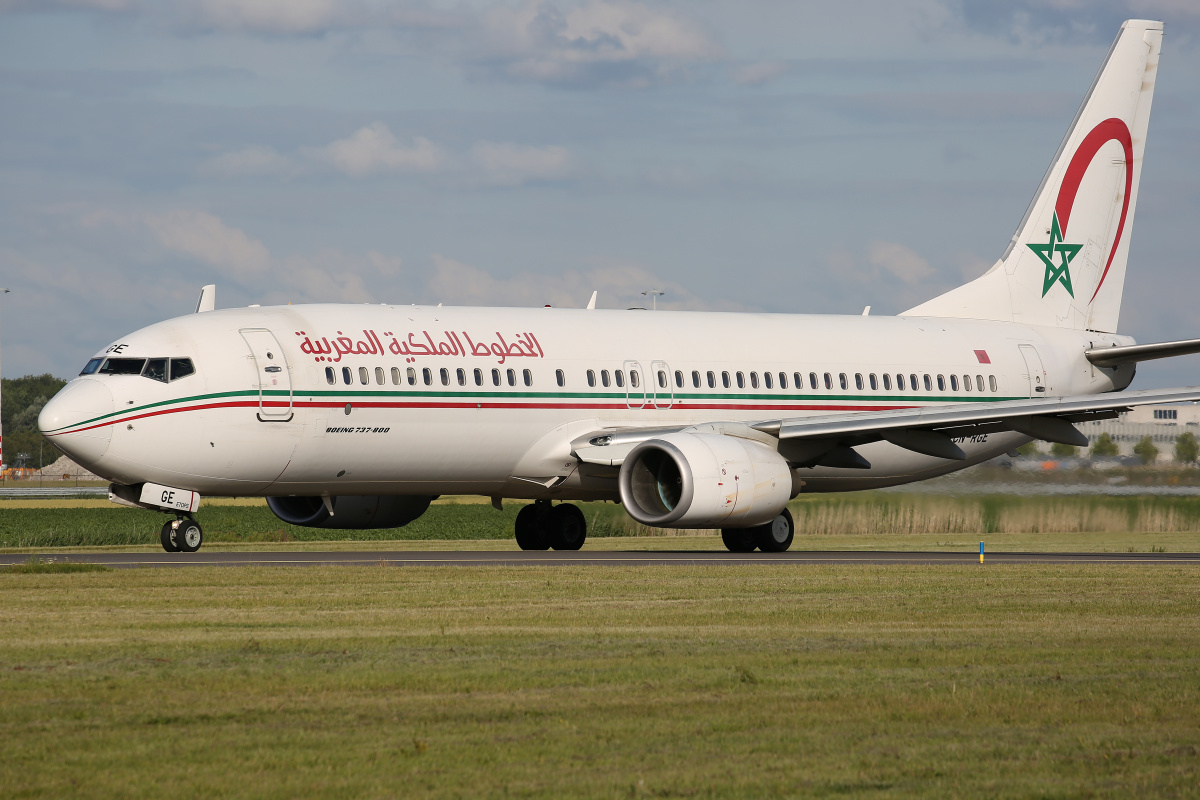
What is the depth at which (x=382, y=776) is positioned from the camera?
8.20 metres

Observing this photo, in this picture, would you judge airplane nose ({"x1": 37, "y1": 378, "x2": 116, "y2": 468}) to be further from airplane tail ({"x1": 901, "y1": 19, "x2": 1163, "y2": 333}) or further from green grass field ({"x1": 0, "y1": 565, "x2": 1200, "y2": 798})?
airplane tail ({"x1": 901, "y1": 19, "x2": 1163, "y2": 333})

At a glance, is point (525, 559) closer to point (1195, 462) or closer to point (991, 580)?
point (991, 580)

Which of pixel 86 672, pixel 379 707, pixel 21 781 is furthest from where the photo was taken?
pixel 86 672

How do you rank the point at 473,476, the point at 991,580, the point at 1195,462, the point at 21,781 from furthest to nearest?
the point at 1195,462 < the point at 473,476 < the point at 991,580 < the point at 21,781

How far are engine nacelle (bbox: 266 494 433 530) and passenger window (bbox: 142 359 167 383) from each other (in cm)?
455

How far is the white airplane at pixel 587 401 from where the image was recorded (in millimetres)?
25828

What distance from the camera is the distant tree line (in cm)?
14731

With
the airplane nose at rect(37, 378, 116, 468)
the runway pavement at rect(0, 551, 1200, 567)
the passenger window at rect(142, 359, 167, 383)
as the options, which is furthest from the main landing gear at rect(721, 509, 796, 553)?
the airplane nose at rect(37, 378, 116, 468)

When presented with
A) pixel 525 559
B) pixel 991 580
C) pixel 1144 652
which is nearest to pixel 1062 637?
pixel 1144 652

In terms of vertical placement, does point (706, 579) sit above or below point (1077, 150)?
below

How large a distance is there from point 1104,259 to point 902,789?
3215 centimetres

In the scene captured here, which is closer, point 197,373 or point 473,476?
point 197,373

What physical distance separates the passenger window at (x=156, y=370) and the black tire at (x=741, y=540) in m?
10.5

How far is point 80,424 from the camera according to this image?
980 inches
